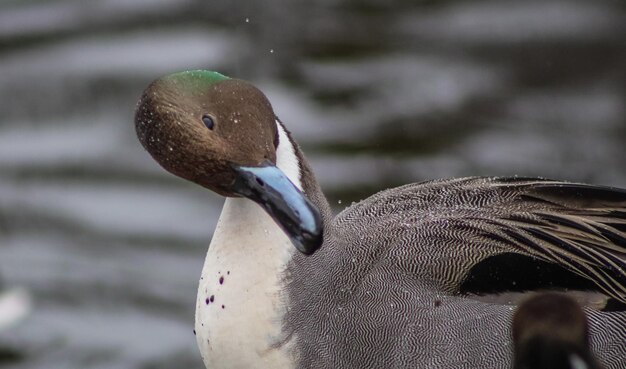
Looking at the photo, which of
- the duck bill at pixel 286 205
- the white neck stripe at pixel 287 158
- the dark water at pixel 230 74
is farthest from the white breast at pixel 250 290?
the dark water at pixel 230 74

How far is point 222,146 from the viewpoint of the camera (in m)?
3.75

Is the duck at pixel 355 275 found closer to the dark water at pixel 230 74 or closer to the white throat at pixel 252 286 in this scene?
the white throat at pixel 252 286

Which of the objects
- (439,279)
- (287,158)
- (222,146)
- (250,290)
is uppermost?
(222,146)

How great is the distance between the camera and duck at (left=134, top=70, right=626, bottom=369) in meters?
3.86

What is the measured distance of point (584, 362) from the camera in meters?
3.47

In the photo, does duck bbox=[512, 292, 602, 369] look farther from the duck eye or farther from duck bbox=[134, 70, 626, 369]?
the duck eye

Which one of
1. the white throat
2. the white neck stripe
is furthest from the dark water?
the white neck stripe

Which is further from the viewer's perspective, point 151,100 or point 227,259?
point 227,259

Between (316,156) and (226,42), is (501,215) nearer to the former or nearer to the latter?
(316,156)

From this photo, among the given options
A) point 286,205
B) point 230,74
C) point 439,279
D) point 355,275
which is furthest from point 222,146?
point 230,74

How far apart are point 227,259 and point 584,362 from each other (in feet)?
3.34

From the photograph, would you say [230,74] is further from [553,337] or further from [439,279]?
[553,337]

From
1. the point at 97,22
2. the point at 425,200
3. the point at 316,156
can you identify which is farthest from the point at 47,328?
the point at 97,22

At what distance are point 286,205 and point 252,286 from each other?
40 centimetres
